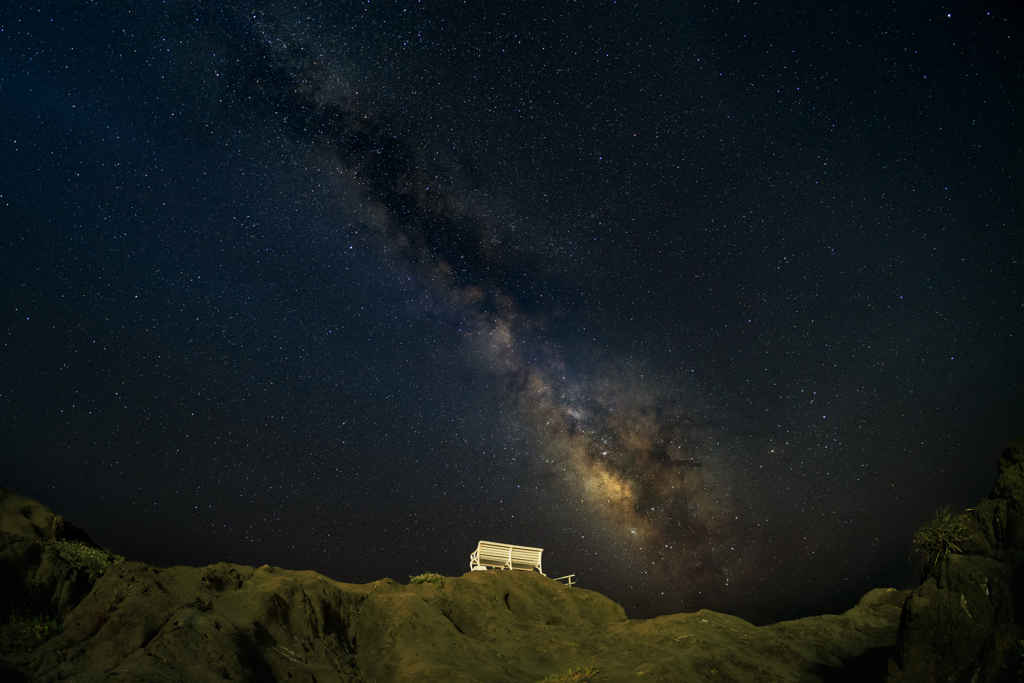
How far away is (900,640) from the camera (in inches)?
441

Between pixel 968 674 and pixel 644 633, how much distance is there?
11738mm

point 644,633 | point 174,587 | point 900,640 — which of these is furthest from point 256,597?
point 900,640

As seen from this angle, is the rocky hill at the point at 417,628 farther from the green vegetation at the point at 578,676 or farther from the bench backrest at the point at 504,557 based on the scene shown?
the bench backrest at the point at 504,557

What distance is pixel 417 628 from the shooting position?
16562 mm

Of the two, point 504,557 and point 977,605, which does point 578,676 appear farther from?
point 504,557

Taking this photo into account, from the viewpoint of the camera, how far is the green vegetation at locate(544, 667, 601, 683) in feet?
48.3

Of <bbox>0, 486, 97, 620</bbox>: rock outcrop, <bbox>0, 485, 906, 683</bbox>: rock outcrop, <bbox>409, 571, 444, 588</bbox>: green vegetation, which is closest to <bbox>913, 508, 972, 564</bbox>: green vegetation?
<bbox>0, 485, 906, 683</bbox>: rock outcrop

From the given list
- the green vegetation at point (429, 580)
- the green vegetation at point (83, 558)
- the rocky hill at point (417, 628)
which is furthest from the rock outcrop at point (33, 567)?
the green vegetation at point (429, 580)

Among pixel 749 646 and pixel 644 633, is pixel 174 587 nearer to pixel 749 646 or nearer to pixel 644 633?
pixel 644 633

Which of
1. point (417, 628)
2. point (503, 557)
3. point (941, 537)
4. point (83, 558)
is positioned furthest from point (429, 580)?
point (941, 537)

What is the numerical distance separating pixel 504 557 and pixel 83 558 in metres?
18.3

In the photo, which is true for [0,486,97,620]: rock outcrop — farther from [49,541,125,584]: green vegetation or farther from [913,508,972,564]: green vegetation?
[913,508,972,564]: green vegetation

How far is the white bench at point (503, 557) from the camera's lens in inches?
1022

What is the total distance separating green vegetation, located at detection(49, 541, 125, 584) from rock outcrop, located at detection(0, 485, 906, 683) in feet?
1.36
